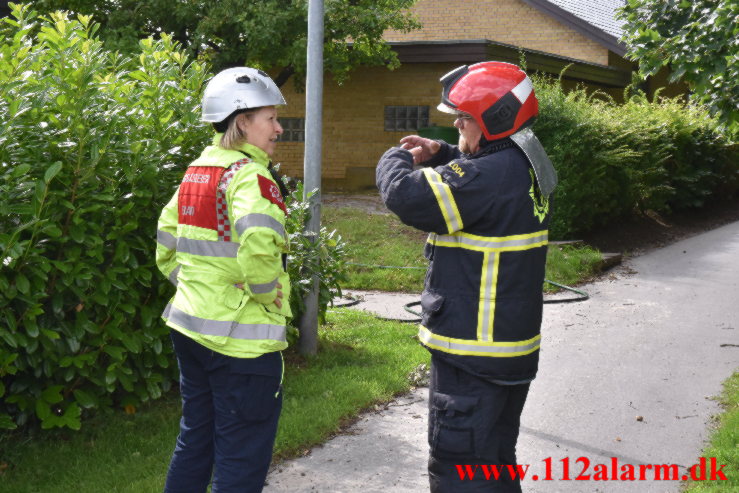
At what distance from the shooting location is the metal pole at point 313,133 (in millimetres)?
6500

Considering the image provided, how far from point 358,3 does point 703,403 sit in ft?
42.7

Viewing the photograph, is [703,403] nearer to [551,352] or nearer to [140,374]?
[551,352]

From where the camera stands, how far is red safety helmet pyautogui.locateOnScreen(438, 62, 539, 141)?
3.34 m

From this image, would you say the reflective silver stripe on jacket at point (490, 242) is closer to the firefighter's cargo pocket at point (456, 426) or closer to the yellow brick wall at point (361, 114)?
the firefighter's cargo pocket at point (456, 426)

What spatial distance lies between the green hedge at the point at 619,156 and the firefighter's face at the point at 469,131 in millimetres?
8770

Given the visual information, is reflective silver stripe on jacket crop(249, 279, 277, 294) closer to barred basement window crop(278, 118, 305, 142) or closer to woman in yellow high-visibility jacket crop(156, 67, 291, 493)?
woman in yellow high-visibility jacket crop(156, 67, 291, 493)

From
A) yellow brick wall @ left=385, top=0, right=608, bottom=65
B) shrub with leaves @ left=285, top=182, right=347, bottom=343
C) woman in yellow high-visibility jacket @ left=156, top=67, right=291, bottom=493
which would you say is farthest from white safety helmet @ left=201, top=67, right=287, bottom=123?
yellow brick wall @ left=385, top=0, right=608, bottom=65

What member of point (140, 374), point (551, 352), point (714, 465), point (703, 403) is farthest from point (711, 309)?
point (140, 374)

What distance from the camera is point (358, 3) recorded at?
56.7ft

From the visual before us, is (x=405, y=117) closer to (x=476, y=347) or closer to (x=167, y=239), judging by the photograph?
(x=167, y=239)

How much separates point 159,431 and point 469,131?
281cm

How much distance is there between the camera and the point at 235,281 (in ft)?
11.0

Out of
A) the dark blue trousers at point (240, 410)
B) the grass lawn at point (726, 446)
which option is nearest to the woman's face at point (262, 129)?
the dark blue trousers at point (240, 410)

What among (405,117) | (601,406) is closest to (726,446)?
(601,406)
